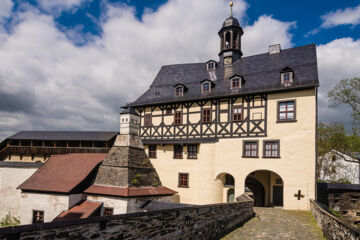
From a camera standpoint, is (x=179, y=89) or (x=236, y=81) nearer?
(x=236, y=81)

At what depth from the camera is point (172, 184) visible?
1895 centimetres

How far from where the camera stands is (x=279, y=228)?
32.8 ft

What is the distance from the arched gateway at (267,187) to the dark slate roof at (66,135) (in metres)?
13.3

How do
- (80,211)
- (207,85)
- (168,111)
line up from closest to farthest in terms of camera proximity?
(80,211)
(207,85)
(168,111)

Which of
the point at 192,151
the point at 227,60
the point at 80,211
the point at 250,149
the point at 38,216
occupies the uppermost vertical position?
the point at 227,60

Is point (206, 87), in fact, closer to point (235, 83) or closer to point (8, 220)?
point (235, 83)

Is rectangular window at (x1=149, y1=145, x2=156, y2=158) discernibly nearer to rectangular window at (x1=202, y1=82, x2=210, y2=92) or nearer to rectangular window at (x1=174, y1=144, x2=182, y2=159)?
rectangular window at (x1=174, y1=144, x2=182, y2=159)

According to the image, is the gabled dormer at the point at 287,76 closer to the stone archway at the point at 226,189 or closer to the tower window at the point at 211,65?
the tower window at the point at 211,65

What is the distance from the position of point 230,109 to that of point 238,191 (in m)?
5.36

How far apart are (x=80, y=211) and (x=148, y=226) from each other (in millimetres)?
10259

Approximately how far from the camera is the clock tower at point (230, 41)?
68.3 feet

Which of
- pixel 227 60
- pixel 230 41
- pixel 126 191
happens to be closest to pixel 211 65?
pixel 227 60

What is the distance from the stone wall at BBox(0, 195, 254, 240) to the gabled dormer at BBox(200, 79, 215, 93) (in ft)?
34.1

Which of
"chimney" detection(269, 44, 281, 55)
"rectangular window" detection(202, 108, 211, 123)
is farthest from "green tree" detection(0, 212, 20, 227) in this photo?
"chimney" detection(269, 44, 281, 55)
